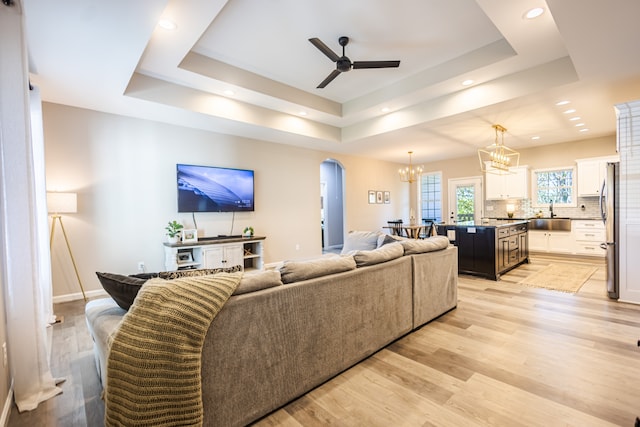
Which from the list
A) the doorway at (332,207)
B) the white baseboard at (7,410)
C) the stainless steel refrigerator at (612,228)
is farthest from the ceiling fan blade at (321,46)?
the doorway at (332,207)

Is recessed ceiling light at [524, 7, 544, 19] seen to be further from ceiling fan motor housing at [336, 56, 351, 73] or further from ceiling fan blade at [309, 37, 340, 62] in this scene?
ceiling fan blade at [309, 37, 340, 62]

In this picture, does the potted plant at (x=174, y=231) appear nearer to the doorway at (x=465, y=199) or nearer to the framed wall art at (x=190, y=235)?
the framed wall art at (x=190, y=235)

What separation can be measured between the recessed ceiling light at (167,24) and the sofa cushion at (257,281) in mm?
2555

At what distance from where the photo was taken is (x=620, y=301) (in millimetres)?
3576

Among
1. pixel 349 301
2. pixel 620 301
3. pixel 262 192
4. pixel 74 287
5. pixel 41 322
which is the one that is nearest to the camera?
pixel 41 322

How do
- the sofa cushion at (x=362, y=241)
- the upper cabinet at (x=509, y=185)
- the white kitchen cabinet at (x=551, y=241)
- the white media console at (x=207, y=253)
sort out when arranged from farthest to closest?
1. the upper cabinet at (x=509, y=185)
2. the white kitchen cabinet at (x=551, y=241)
3. the white media console at (x=207, y=253)
4. the sofa cushion at (x=362, y=241)

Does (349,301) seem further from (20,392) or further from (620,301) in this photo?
(620,301)

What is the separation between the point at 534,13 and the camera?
2629 millimetres

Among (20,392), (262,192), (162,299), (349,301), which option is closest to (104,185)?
(262,192)

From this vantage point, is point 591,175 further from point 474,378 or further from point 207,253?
point 207,253

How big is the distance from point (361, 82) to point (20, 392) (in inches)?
194

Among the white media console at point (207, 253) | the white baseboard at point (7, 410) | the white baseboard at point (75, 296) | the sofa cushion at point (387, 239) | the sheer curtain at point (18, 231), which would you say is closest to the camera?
the white baseboard at point (7, 410)

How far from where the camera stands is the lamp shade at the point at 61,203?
3506 millimetres

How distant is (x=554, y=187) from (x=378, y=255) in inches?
285
